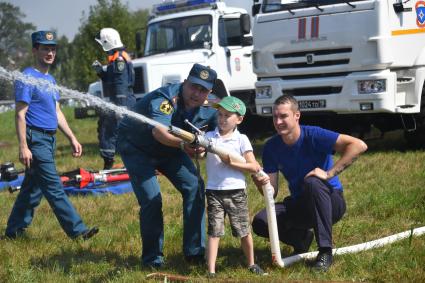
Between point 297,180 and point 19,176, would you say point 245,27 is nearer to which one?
point 19,176

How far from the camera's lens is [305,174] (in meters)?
5.18

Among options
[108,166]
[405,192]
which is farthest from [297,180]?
[108,166]

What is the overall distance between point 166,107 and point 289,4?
6.22 meters

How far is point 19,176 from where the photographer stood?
31.8ft

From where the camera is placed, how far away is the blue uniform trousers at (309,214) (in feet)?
16.2

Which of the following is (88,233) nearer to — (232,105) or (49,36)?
(49,36)

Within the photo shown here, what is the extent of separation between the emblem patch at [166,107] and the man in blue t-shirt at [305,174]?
775 millimetres

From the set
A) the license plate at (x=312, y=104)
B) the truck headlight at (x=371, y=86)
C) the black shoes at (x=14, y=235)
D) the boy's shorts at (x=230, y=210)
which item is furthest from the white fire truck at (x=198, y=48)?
the boy's shorts at (x=230, y=210)

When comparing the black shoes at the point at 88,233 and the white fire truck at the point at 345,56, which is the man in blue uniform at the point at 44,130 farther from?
the white fire truck at the point at 345,56

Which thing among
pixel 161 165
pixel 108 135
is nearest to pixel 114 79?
pixel 108 135

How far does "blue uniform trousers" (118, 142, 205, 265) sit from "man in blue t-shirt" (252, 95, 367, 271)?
0.47 meters

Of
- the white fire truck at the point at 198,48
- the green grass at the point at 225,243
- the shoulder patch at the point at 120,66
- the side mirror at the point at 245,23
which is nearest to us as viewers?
the green grass at the point at 225,243

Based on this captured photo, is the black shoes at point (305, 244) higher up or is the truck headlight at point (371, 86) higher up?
the truck headlight at point (371, 86)

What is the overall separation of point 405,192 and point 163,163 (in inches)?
119
